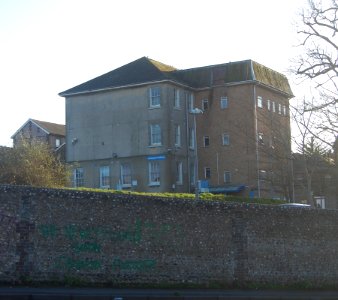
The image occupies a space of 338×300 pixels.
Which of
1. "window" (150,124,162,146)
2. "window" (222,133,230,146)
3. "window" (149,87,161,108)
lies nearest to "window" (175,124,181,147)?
"window" (150,124,162,146)

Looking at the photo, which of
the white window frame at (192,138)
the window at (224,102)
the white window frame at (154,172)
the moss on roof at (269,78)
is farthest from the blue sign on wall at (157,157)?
the moss on roof at (269,78)

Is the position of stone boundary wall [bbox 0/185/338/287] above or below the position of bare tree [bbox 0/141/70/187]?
below

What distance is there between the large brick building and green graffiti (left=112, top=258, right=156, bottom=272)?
107ft

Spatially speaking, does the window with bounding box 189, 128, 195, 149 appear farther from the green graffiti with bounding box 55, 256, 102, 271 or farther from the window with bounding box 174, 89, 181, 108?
the green graffiti with bounding box 55, 256, 102, 271

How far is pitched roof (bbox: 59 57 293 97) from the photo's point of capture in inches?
2169

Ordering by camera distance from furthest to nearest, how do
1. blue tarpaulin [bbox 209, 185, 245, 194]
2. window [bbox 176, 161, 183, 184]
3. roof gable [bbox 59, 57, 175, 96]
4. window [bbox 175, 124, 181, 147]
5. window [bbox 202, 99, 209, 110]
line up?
window [bbox 202, 99, 209, 110] < roof gable [bbox 59, 57, 175, 96] < window [bbox 175, 124, 181, 147] < blue tarpaulin [bbox 209, 185, 245, 194] < window [bbox 176, 161, 183, 184]

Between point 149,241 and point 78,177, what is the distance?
3840 cm

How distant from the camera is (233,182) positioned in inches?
2170

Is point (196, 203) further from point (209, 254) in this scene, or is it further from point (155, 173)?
point (155, 173)

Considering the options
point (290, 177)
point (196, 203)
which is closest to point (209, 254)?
point (196, 203)

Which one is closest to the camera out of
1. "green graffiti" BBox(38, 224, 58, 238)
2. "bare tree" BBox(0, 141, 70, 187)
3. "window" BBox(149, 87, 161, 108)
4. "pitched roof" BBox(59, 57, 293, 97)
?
"green graffiti" BBox(38, 224, 58, 238)

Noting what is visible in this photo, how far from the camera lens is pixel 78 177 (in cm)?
5662

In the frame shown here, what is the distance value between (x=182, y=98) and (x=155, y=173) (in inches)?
302

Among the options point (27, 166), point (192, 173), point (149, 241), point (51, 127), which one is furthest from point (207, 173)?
point (149, 241)
